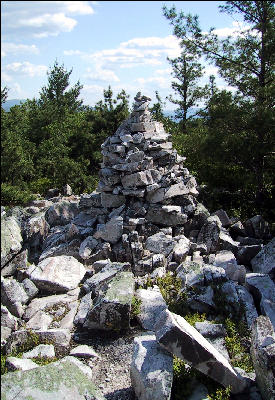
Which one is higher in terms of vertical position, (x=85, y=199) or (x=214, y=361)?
(x=85, y=199)

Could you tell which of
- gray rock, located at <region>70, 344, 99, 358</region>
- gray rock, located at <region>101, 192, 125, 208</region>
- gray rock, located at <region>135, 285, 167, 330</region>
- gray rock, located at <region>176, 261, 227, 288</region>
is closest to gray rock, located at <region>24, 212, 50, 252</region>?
gray rock, located at <region>101, 192, 125, 208</region>

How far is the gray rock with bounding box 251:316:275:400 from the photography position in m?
6.46

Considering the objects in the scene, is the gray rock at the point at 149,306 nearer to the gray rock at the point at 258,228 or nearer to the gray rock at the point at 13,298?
the gray rock at the point at 13,298

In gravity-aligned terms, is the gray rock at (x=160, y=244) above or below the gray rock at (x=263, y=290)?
above

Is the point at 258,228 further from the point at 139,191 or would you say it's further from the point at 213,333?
the point at 213,333

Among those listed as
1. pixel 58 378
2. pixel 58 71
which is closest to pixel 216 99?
pixel 58 378

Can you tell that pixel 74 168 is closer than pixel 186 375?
No

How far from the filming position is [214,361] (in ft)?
22.0

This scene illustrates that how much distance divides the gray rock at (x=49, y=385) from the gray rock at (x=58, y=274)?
3.66 metres

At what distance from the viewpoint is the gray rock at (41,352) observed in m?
7.76

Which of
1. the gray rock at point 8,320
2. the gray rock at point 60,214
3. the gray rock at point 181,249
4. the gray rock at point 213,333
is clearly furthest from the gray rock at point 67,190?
the gray rock at point 213,333

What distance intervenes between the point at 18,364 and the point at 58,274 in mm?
3450

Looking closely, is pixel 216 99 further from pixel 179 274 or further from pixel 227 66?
pixel 179 274

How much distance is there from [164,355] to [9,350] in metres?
3.22
